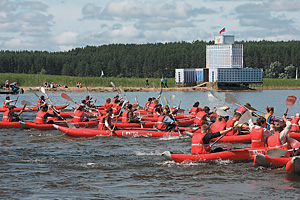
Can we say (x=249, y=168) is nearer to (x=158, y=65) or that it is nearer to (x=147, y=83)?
(x=147, y=83)

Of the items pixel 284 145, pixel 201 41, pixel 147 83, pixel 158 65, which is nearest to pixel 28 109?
pixel 284 145

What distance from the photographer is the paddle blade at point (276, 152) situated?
12.4m

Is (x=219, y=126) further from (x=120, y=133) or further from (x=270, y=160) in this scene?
(x=120, y=133)

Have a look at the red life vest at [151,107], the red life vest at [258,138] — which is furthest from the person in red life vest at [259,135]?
the red life vest at [151,107]

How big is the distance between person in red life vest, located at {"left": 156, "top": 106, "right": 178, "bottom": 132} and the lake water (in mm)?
1860

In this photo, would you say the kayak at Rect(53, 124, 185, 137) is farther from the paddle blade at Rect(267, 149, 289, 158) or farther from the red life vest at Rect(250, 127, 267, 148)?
the paddle blade at Rect(267, 149, 289, 158)

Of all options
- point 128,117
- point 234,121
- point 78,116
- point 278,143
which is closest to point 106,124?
point 128,117

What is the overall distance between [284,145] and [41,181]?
21.4ft

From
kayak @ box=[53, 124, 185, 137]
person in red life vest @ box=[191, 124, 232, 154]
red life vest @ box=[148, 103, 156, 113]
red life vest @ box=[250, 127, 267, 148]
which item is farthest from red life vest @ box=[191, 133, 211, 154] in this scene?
red life vest @ box=[148, 103, 156, 113]

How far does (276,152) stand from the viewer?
12430 millimetres

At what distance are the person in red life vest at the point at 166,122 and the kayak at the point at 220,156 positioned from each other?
18.2 ft

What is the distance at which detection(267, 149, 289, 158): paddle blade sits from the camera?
12398mm

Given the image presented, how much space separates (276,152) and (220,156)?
193 centimetres

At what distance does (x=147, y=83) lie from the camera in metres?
66.9
